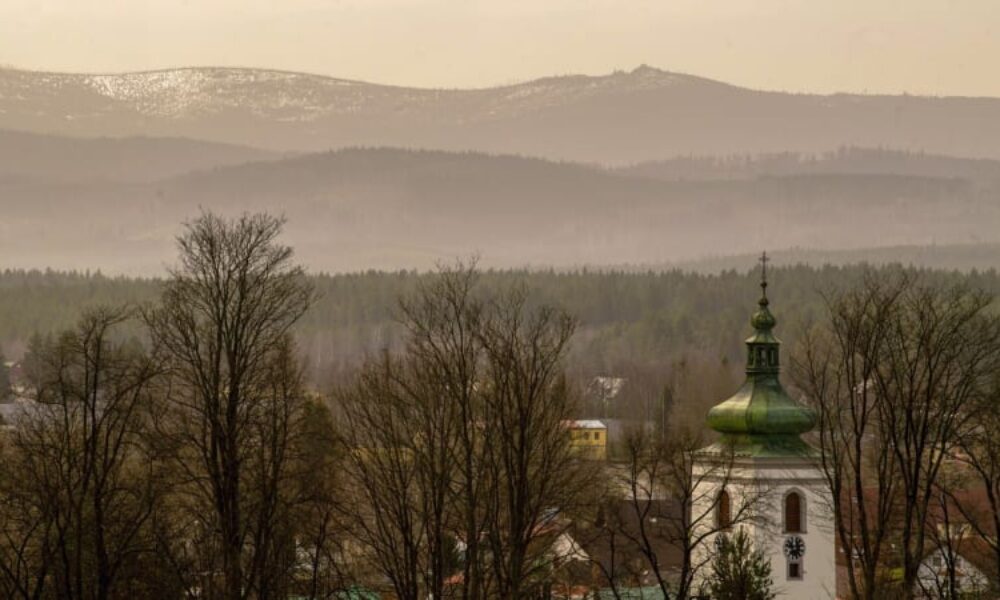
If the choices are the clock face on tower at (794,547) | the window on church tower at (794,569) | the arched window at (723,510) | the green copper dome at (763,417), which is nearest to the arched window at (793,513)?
the clock face on tower at (794,547)

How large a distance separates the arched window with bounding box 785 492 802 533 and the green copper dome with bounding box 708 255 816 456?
1462mm

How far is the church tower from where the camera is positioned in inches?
3169

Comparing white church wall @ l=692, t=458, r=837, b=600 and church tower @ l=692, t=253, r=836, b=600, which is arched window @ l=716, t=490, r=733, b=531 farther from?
white church wall @ l=692, t=458, r=837, b=600

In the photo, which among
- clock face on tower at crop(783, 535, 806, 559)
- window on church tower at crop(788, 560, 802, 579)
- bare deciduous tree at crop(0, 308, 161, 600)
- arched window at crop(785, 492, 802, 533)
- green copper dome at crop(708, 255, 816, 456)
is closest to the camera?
bare deciduous tree at crop(0, 308, 161, 600)

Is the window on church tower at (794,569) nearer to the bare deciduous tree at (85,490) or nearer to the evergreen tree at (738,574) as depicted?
the evergreen tree at (738,574)

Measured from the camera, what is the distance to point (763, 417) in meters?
81.6

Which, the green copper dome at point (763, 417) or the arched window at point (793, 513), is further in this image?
the green copper dome at point (763, 417)

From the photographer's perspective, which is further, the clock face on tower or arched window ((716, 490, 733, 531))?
the clock face on tower

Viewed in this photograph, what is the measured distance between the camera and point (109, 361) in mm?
50719

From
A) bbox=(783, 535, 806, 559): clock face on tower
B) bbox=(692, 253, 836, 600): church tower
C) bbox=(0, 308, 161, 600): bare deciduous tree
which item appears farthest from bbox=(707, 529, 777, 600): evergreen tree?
bbox=(0, 308, 161, 600): bare deciduous tree

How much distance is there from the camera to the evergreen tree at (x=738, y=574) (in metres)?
68.1

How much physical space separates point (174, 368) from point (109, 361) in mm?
1351

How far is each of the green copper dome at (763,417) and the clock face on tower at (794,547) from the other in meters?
2.76

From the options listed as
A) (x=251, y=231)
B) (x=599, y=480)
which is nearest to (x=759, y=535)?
(x=599, y=480)
